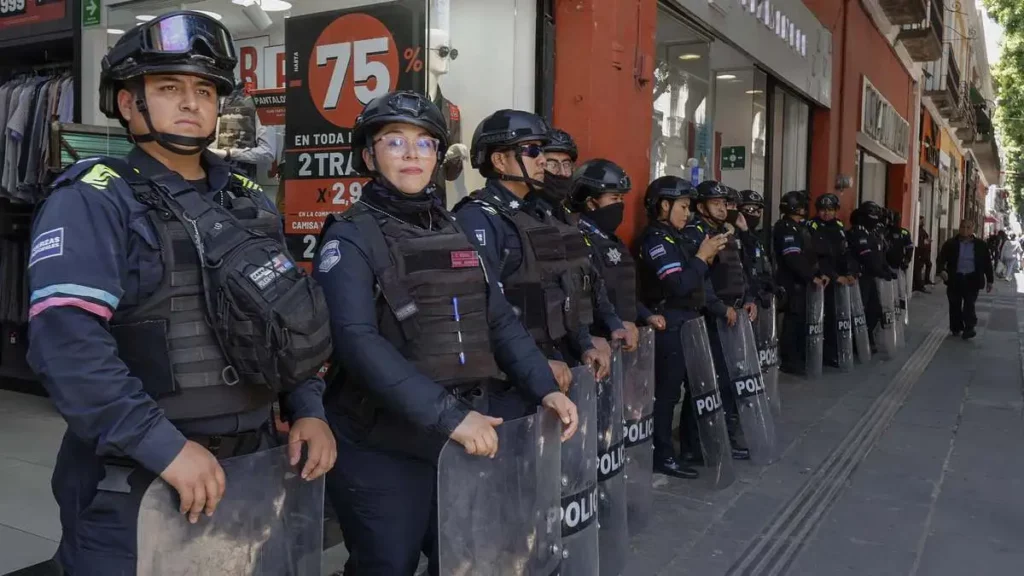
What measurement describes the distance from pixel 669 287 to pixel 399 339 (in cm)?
305

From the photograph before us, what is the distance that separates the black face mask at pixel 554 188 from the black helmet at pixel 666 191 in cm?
166

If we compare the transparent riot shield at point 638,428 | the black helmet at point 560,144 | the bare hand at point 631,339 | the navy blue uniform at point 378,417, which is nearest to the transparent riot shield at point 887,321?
the transparent riot shield at point 638,428

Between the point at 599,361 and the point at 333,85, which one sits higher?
the point at 333,85

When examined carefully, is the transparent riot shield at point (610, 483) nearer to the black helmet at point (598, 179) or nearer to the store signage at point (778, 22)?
the black helmet at point (598, 179)

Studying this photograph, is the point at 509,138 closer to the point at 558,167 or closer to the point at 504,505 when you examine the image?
the point at 558,167

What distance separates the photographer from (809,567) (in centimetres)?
406

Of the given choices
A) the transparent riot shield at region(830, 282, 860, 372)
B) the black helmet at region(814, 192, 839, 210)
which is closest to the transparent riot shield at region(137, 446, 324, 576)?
the transparent riot shield at region(830, 282, 860, 372)

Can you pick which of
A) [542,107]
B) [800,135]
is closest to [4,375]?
[542,107]

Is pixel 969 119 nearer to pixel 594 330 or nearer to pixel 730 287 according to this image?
pixel 730 287

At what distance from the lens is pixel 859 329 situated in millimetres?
9930

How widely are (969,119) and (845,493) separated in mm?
25291

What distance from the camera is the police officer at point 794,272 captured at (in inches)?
343

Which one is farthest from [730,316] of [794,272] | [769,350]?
[794,272]

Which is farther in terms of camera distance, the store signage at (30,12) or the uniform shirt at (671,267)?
the store signage at (30,12)
